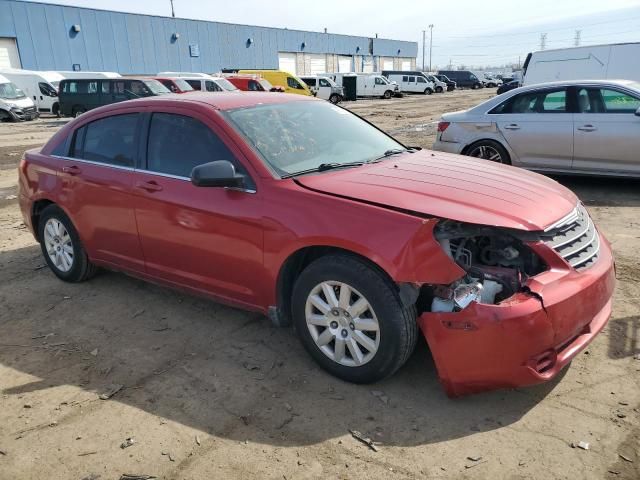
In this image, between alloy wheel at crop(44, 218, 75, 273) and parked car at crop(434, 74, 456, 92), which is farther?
parked car at crop(434, 74, 456, 92)

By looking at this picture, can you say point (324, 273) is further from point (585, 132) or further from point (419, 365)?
point (585, 132)

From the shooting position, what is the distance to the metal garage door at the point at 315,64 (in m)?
58.4

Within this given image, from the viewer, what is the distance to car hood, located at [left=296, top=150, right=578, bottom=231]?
293cm

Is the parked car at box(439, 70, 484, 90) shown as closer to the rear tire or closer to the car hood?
the rear tire

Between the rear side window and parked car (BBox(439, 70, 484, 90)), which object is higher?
the rear side window

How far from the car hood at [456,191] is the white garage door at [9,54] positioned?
124ft

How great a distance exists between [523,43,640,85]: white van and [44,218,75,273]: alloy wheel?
14753mm

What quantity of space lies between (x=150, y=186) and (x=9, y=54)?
3704cm

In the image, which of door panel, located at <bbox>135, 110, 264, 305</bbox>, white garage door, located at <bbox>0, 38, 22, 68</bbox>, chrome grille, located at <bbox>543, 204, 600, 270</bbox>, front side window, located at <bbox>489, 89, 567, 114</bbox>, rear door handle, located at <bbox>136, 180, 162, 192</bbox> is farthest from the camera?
white garage door, located at <bbox>0, 38, 22, 68</bbox>

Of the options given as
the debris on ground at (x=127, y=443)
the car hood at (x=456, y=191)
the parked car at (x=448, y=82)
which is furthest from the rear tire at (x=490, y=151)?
the parked car at (x=448, y=82)

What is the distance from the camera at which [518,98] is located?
8.02 m

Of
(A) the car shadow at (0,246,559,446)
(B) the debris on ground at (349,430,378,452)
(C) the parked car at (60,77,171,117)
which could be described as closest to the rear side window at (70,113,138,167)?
(A) the car shadow at (0,246,559,446)

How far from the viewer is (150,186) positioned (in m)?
3.94

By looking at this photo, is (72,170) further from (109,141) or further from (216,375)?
(216,375)
